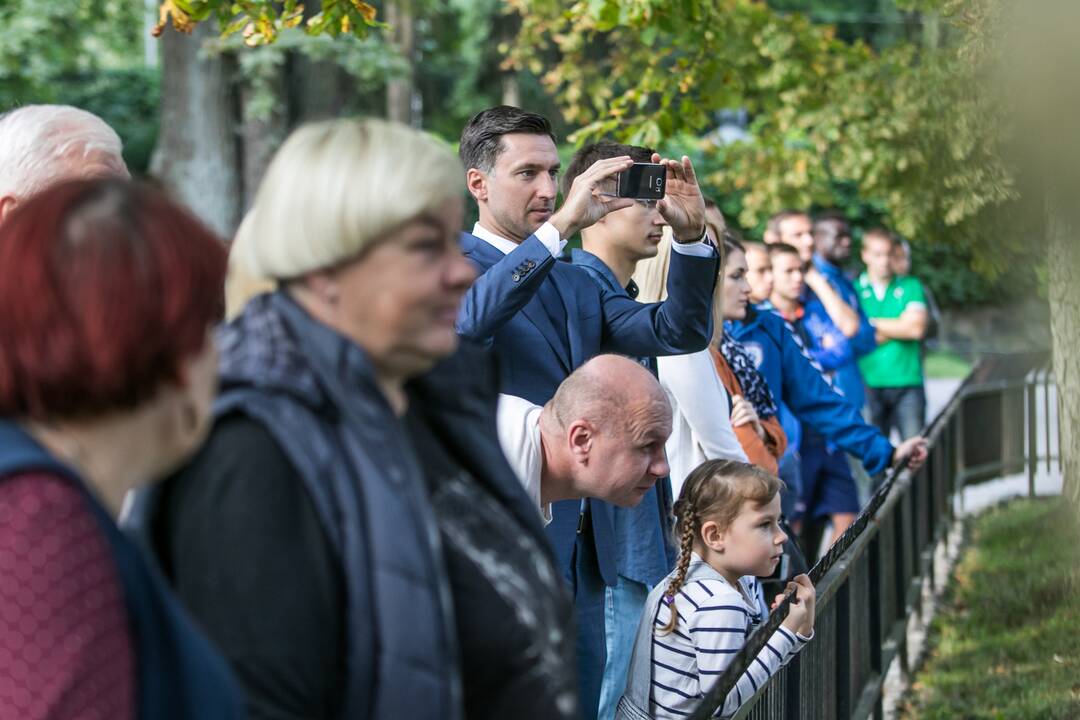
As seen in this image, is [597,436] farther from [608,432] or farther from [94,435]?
→ [94,435]

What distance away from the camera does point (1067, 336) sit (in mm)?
6074

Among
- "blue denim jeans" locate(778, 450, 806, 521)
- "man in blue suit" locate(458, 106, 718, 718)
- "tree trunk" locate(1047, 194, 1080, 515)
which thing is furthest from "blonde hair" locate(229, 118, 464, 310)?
"blue denim jeans" locate(778, 450, 806, 521)

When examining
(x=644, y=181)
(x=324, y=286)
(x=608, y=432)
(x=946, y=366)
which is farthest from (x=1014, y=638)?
(x=946, y=366)

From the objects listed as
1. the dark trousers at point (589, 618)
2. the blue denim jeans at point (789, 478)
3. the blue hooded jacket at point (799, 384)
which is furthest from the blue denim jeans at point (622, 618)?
the blue hooded jacket at point (799, 384)

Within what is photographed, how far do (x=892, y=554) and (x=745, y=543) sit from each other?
297cm

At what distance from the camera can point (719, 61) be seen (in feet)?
28.8

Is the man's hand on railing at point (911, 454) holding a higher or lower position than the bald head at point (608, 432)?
lower

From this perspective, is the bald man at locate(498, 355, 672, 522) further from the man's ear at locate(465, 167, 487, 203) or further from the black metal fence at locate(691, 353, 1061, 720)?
the man's ear at locate(465, 167, 487, 203)

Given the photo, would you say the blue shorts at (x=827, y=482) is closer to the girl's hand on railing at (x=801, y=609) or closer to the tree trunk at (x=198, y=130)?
the girl's hand on railing at (x=801, y=609)

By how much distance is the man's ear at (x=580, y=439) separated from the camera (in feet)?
11.8

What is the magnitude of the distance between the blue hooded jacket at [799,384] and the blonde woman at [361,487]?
451cm

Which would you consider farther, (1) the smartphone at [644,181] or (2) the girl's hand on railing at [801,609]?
(1) the smartphone at [644,181]

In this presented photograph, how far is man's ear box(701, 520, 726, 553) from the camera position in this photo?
426 cm

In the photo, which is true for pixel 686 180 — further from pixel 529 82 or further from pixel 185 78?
pixel 529 82
